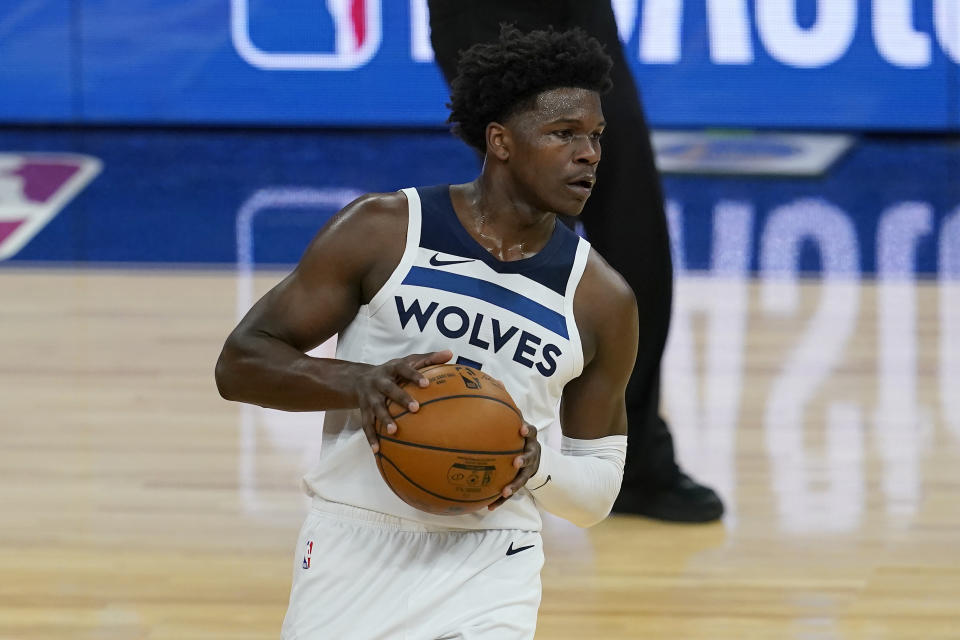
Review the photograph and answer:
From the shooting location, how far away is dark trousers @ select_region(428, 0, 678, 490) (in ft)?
12.3

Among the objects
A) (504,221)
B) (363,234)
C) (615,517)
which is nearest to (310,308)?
(363,234)

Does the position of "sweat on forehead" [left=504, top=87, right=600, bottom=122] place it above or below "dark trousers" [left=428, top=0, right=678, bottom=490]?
above

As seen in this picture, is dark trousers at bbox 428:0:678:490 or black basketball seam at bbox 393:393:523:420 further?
dark trousers at bbox 428:0:678:490

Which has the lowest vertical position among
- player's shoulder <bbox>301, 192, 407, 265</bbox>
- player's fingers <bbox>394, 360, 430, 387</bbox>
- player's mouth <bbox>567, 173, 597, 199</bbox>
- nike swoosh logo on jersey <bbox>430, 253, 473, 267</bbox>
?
player's fingers <bbox>394, 360, 430, 387</bbox>

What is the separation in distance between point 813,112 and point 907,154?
672 mm

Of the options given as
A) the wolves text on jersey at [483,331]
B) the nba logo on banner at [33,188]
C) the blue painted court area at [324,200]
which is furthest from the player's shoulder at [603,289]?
the nba logo on banner at [33,188]

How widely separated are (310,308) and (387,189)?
5908 millimetres

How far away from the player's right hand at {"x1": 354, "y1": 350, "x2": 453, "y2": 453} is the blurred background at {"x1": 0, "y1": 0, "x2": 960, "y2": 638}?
4.14 feet

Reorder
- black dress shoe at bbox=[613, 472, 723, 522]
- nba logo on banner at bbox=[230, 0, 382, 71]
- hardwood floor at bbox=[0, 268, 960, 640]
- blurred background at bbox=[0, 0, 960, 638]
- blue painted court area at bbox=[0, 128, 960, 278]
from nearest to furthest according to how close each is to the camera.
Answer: hardwood floor at bbox=[0, 268, 960, 640] → blurred background at bbox=[0, 0, 960, 638] → black dress shoe at bbox=[613, 472, 723, 522] → blue painted court area at bbox=[0, 128, 960, 278] → nba logo on banner at bbox=[230, 0, 382, 71]

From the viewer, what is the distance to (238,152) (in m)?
9.77

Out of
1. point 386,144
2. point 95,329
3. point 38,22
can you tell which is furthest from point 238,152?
point 95,329

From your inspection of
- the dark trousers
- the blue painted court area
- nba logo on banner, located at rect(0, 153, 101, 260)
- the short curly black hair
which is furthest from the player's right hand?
nba logo on banner, located at rect(0, 153, 101, 260)

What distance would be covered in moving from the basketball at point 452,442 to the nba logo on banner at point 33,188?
531cm

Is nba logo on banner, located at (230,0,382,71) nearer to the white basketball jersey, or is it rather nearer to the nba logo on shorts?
the white basketball jersey
